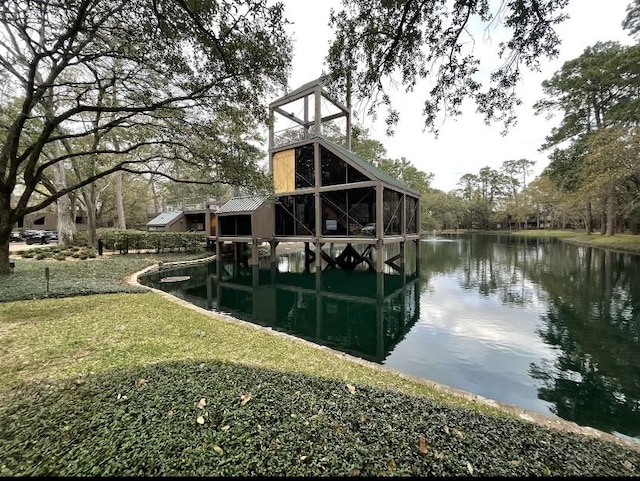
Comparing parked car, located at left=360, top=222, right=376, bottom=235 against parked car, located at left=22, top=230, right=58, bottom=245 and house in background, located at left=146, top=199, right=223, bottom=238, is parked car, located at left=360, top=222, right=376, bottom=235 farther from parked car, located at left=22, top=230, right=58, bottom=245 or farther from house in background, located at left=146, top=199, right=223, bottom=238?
parked car, located at left=22, top=230, right=58, bottom=245

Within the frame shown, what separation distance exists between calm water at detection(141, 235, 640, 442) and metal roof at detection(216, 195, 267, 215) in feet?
→ 13.3

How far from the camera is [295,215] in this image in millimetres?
17344

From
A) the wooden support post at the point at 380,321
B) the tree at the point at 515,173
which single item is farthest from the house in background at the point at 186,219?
the tree at the point at 515,173

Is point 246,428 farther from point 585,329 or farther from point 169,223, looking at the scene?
point 169,223

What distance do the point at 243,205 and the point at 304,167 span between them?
482cm

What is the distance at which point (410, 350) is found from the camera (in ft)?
21.0

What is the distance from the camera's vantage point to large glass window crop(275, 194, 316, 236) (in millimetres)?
16781

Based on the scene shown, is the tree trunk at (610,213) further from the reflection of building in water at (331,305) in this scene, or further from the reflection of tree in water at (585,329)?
the reflection of building in water at (331,305)

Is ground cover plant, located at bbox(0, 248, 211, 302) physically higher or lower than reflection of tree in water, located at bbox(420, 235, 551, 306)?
higher

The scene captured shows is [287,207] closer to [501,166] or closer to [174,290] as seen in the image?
A: [174,290]

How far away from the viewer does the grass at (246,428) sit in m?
1.88

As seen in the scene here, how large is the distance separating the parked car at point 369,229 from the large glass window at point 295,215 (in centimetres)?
316

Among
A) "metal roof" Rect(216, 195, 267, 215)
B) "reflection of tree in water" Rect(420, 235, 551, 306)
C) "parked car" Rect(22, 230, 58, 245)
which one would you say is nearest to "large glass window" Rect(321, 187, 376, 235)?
"reflection of tree in water" Rect(420, 235, 551, 306)

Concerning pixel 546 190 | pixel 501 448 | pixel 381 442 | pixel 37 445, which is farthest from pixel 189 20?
pixel 546 190
